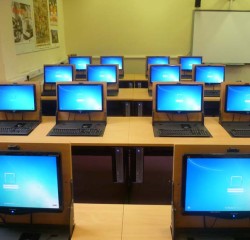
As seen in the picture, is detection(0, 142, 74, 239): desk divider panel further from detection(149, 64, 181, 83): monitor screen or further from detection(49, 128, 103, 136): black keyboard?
detection(149, 64, 181, 83): monitor screen

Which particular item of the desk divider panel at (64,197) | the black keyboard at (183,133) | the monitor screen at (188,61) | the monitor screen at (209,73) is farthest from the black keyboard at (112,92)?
the desk divider panel at (64,197)

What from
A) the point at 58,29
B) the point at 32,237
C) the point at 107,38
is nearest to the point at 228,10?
the point at 107,38

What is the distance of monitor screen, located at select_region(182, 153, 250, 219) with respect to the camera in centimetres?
130

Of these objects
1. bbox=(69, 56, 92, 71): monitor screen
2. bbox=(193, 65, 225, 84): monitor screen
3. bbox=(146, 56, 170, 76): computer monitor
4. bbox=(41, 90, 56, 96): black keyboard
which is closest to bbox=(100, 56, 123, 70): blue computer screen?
bbox=(69, 56, 92, 71): monitor screen

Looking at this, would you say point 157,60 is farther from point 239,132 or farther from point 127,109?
point 239,132

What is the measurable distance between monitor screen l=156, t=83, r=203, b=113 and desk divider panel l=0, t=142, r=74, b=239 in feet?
5.67

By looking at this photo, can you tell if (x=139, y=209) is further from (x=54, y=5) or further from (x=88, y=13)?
(x=88, y=13)

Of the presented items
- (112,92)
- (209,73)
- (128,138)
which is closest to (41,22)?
(112,92)

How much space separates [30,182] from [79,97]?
5.63 ft

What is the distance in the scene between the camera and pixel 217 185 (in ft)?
4.38

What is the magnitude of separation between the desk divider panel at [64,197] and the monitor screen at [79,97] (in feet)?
5.10

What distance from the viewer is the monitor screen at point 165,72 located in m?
4.65

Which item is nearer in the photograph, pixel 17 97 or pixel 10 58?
pixel 17 97

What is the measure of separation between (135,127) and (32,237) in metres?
1.74
